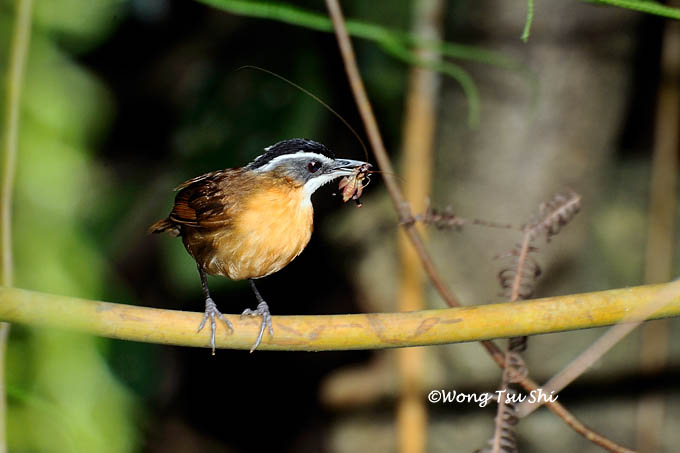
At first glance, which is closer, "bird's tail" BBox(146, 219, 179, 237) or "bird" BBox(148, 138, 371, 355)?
"bird" BBox(148, 138, 371, 355)

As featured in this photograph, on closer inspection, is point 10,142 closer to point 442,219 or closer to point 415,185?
point 442,219

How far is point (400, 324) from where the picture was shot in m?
0.86

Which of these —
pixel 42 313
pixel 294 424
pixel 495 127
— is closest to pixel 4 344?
pixel 42 313

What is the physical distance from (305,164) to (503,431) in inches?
15.4

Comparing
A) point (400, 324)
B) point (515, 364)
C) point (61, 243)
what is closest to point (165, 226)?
point (61, 243)

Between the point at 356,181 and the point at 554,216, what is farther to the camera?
the point at 554,216

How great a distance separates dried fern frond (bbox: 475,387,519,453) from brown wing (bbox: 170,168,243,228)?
39 centimetres

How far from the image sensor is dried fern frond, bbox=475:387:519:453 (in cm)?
92

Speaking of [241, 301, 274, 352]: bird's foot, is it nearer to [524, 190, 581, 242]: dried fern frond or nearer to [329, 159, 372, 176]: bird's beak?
[329, 159, 372, 176]: bird's beak

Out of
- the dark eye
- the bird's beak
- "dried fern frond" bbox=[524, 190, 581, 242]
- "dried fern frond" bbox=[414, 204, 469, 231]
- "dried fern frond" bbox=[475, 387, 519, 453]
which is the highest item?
"dried fern frond" bbox=[524, 190, 581, 242]

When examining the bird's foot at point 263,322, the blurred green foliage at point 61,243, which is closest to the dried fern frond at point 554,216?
the bird's foot at point 263,322

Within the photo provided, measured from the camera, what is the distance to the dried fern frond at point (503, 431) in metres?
0.92

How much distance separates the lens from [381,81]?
7.71 ft

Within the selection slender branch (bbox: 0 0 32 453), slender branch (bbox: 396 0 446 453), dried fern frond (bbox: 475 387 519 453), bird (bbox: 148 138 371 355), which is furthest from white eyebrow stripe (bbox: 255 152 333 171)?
slender branch (bbox: 396 0 446 453)
